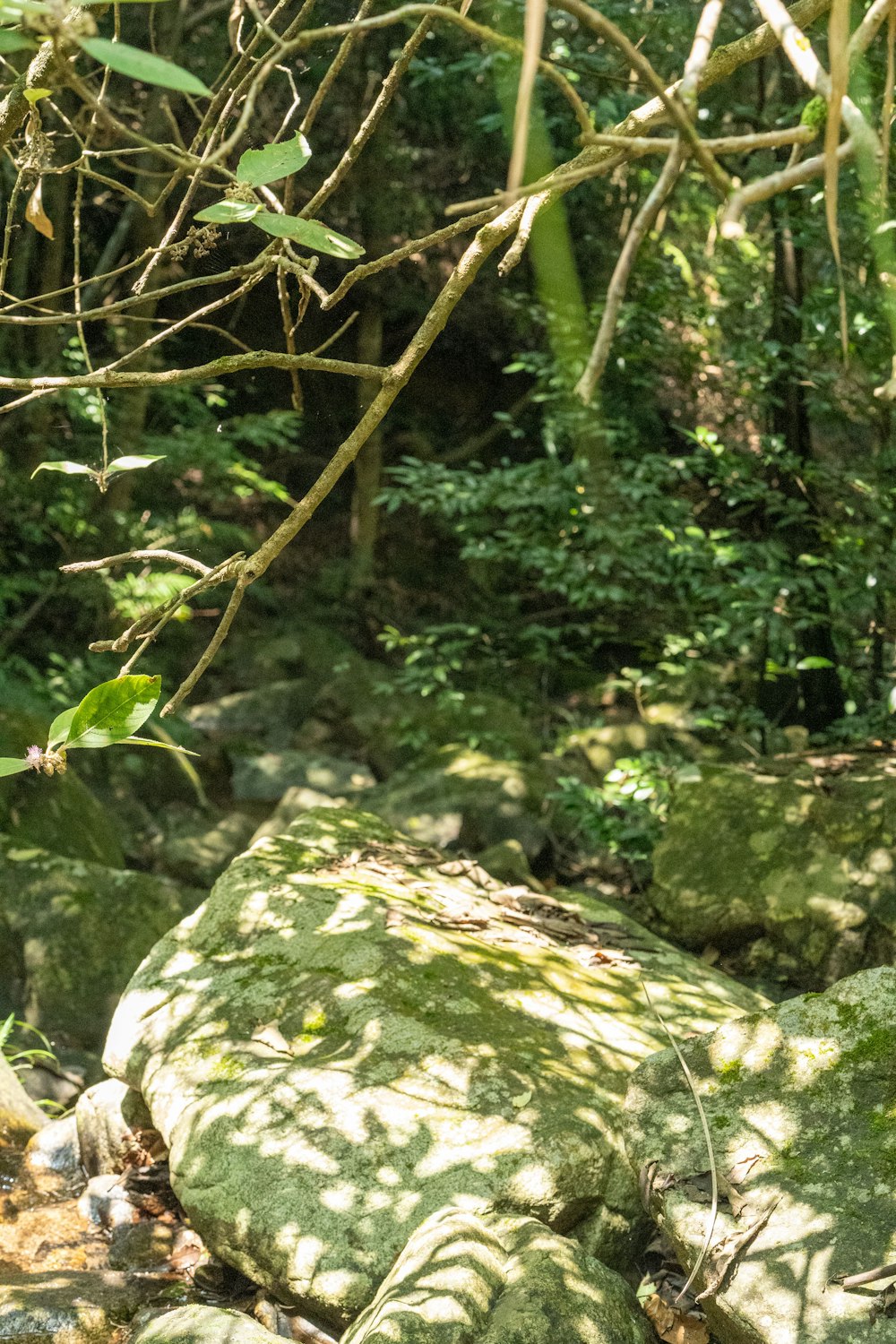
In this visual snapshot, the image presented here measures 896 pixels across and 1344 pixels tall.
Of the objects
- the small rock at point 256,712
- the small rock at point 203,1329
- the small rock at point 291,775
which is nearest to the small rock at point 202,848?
the small rock at point 291,775

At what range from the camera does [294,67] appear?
22.3ft

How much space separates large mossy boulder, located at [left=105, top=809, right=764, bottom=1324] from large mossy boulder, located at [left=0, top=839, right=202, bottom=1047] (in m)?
1.22

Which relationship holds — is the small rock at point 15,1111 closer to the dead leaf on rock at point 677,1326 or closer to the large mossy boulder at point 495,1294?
the large mossy boulder at point 495,1294

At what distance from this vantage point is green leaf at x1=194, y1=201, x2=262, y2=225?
54.6 inches

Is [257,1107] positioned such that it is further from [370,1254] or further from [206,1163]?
[370,1254]

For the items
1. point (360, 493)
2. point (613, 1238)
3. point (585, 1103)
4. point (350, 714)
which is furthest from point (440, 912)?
point (360, 493)

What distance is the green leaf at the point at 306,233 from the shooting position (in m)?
1.34

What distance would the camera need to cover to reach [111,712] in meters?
1.40

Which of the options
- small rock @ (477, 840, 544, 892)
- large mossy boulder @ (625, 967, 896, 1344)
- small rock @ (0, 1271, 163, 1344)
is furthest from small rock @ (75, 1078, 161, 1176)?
small rock @ (477, 840, 544, 892)

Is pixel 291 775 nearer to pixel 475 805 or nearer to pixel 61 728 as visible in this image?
pixel 475 805

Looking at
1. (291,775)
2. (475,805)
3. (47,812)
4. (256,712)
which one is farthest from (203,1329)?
(256,712)

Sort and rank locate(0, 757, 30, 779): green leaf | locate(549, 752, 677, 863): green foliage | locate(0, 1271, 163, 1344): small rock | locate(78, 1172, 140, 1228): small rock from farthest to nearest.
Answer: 1. locate(549, 752, 677, 863): green foliage
2. locate(78, 1172, 140, 1228): small rock
3. locate(0, 1271, 163, 1344): small rock
4. locate(0, 757, 30, 779): green leaf

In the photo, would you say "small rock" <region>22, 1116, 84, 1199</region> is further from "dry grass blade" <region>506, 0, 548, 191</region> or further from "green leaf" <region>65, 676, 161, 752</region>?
"dry grass blade" <region>506, 0, 548, 191</region>

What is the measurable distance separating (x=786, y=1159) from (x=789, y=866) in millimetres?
2002
